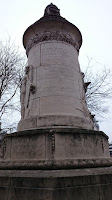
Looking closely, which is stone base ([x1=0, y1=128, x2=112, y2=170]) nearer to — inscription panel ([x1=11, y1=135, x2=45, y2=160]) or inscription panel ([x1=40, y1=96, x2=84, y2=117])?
inscription panel ([x1=11, y1=135, x2=45, y2=160])

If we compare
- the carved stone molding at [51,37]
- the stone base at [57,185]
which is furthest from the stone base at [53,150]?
the carved stone molding at [51,37]

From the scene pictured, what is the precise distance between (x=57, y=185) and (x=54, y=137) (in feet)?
3.71

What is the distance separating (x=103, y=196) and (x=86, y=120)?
2.40m

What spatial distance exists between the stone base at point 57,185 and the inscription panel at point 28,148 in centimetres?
47

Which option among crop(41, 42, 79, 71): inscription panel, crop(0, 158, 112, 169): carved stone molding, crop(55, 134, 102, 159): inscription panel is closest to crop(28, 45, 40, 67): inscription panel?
crop(41, 42, 79, 71): inscription panel

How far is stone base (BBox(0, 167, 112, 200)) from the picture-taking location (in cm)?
286

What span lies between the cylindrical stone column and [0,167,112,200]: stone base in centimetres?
167

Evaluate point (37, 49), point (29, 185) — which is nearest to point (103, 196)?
point (29, 185)

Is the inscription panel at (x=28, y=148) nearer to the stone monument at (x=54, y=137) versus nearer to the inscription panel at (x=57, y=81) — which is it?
the stone monument at (x=54, y=137)

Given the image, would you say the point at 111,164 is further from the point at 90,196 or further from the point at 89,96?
the point at 89,96

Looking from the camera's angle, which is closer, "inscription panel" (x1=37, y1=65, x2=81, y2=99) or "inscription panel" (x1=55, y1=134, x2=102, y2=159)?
"inscription panel" (x1=55, y1=134, x2=102, y2=159)

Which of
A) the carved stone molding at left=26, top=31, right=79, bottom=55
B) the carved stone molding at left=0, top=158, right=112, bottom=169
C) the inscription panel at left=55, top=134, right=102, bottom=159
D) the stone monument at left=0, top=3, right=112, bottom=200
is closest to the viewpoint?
the stone monument at left=0, top=3, right=112, bottom=200

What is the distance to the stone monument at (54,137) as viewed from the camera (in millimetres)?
3010

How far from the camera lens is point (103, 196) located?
3047 millimetres
